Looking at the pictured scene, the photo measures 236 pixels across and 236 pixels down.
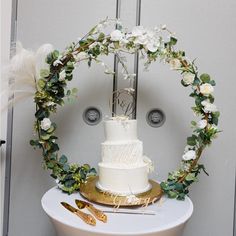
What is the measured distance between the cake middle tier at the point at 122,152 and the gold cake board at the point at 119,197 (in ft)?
0.36

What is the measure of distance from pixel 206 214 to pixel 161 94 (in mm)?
→ 541

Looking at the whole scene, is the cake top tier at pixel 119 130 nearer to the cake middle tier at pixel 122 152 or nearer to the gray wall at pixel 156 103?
the cake middle tier at pixel 122 152

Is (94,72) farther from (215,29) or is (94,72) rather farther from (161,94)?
(215,29)

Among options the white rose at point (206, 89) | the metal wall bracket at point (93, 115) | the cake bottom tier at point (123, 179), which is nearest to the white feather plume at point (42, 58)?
the metal wall bracket at point (93, 115)

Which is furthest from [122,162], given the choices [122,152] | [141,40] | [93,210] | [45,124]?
[141,40]

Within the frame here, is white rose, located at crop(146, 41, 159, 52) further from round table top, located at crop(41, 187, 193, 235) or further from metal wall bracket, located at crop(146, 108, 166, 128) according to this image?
round table top, located at crop(41, 187, 193, 235)

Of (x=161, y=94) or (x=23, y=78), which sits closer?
(x=23, y=78)

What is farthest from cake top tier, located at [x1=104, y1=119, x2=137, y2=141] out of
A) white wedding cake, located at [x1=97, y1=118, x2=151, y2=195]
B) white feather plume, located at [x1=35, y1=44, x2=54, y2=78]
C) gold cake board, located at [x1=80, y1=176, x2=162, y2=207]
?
white feather plume, located at [x1=35, y1=44, x2=54, y2=78]

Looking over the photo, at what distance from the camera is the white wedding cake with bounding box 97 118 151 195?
36.7 inches

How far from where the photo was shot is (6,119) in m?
1.25

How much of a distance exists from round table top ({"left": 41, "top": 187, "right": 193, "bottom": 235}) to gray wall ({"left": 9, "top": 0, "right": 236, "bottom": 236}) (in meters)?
0.26

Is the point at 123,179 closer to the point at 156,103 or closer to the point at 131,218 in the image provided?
the point at 131,218

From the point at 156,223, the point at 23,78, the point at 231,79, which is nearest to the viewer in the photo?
the point at 156,223

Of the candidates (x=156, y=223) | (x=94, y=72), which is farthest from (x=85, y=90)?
(x=156, y=223)
